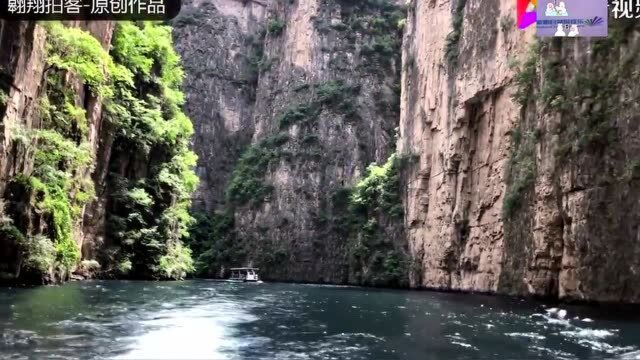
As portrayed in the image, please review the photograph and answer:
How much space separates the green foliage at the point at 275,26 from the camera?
7044 cm

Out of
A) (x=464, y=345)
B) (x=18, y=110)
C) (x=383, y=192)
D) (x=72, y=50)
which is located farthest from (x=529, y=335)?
(x=383, y=192)

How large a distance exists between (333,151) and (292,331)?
163 ft

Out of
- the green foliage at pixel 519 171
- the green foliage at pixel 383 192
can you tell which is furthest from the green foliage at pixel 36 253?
the green foliage at pixel 383 192

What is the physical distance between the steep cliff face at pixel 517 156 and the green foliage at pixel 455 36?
0.34 feet

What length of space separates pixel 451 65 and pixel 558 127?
15904 mm

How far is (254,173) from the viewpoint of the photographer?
64.3 m

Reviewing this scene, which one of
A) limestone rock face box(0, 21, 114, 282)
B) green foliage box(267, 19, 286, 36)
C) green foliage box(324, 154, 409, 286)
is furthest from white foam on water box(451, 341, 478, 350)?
green foliage box(267, 19, 286, 36)

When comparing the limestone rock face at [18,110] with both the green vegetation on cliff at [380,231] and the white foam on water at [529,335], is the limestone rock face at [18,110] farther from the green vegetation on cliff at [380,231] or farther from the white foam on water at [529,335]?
the green vegetation on cliff at [380,231]

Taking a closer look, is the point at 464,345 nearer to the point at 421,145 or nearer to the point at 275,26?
the point at 421,145

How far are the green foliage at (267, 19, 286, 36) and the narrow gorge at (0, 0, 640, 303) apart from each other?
56cm

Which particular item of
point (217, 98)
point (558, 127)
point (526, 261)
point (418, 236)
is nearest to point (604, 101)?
point (558, 127)

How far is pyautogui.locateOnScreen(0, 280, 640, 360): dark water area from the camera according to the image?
969 cm

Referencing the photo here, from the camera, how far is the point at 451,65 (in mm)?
35688

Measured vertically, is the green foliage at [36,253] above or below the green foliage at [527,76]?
below
